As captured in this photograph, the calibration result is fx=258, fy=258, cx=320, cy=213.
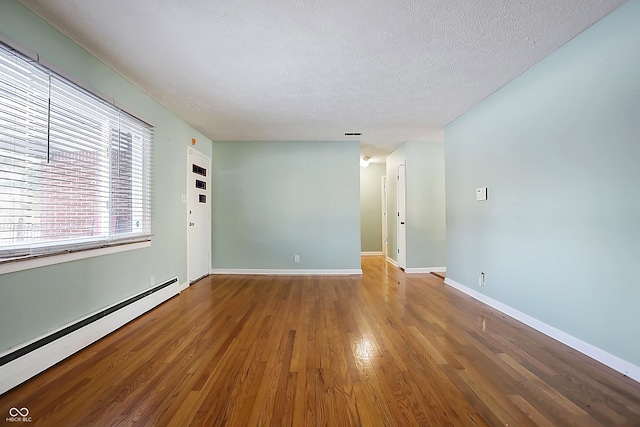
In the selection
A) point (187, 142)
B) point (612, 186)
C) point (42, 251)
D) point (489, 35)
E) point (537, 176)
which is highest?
point (489, 35)

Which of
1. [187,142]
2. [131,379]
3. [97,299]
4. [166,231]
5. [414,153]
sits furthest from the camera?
[414,153]

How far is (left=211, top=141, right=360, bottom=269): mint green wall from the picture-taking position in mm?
4809

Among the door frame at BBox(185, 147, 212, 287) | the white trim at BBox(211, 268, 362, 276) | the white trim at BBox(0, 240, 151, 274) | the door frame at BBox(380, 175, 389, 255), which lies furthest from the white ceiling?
the door frame at BBox(380, 175, 389, 255)

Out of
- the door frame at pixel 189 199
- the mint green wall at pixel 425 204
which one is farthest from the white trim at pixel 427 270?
the door frame at pixel 189 199

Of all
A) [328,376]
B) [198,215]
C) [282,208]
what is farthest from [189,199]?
[328,376]

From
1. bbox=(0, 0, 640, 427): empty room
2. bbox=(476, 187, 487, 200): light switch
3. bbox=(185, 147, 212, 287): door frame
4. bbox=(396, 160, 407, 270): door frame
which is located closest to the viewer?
bbox=(0, 0, 640, 427): empty room

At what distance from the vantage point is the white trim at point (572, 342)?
5.59ft

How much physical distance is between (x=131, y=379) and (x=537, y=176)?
3649mm

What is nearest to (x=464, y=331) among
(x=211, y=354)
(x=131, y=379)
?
(x=211, y=354)

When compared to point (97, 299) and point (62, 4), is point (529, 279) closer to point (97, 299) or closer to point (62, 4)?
point (97, 299)

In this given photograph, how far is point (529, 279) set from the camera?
2.52m

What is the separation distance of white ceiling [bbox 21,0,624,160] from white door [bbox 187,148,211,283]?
102 centimetres

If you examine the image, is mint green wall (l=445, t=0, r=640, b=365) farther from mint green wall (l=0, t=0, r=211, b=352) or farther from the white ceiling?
mint green wall (l=0, t=0, r=211, b=352)

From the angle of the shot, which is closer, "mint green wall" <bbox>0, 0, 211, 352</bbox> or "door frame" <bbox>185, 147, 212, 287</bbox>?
"mint green wall" <bbox>0, 0, 211, 352</bbox>
